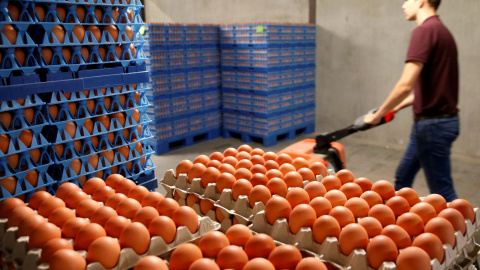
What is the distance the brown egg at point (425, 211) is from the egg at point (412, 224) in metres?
0.08

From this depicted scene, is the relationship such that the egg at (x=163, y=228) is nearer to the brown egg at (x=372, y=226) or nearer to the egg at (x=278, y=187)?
the egg at (x=278, y=187)

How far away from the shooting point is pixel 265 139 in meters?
7.87

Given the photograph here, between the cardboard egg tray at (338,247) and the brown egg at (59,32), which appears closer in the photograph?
the cardboard egg tray at (338,247)

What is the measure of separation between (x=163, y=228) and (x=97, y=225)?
36 centimetres

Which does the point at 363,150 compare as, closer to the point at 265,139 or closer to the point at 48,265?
the point at 265,139

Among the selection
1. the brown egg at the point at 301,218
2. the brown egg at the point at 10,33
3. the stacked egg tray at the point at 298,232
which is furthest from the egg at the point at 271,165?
the brown egg at the point at 10,33

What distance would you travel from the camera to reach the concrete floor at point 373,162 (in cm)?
556

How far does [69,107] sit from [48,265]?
2.03m

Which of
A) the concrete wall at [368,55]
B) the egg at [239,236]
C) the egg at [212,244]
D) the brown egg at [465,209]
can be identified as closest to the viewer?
the egg at [212,244]

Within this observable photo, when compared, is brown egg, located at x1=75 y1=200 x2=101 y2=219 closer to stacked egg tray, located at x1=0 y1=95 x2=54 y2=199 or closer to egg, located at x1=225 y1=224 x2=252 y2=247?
egg, located at x1=225 y1=224 x2=252 y2=247

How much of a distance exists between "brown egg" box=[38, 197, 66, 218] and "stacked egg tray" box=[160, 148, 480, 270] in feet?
2.99

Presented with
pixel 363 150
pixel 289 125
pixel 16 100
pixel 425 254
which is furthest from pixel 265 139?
pixel 425 254

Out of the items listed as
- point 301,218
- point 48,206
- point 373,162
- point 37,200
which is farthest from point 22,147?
point 373,162

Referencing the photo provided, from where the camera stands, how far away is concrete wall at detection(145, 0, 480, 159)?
673cm
